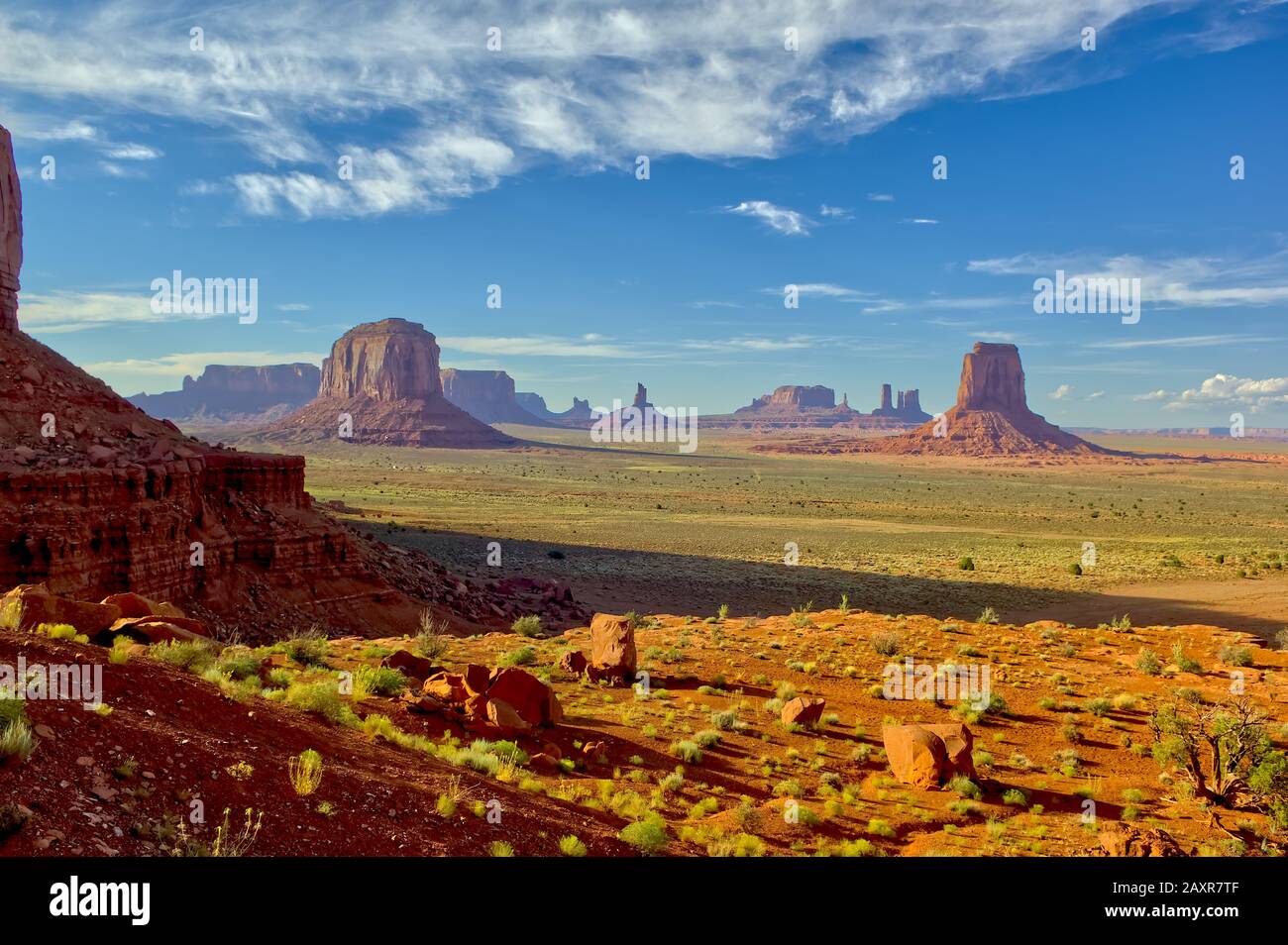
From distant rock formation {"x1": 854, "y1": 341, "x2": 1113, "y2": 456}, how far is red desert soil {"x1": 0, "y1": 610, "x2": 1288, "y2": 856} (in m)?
164

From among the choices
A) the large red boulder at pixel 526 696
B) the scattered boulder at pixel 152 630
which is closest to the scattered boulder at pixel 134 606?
the scattered boulder at pixel 152 630

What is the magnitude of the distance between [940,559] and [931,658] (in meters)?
27.9

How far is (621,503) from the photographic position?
77688mm

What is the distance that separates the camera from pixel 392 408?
182750 millimetres

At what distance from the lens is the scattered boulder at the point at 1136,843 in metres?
7.80

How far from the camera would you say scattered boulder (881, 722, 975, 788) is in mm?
11047

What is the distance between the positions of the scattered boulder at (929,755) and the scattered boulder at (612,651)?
6324 millimetres

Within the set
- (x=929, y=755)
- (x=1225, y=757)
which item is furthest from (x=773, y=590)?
(x=929, y=755)

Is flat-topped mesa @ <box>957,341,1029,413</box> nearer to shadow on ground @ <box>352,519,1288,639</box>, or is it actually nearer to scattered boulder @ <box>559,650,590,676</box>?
shadow on ground @ <box>352,519,1288,639</box>

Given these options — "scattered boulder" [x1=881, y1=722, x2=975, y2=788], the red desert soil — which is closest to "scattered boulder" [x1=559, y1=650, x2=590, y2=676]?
the red desert soil

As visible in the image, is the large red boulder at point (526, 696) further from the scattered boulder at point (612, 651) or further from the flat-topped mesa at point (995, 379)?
the flat-topped mesa at point (995, 379)
